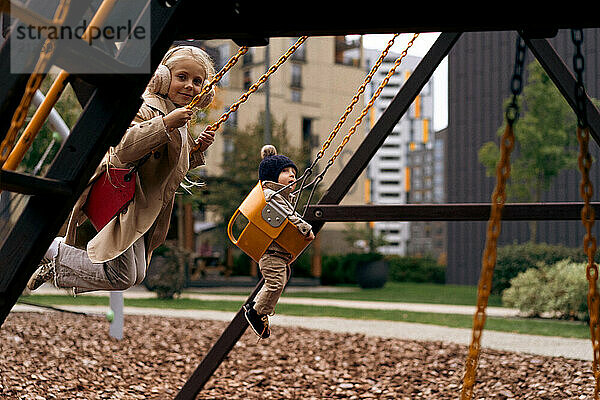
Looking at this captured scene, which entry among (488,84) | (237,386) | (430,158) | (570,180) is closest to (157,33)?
(237,386)

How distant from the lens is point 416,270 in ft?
90.9

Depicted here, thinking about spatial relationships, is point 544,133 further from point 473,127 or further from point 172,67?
point 172,67

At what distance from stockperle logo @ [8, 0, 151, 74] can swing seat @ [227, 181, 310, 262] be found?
169 centimetres

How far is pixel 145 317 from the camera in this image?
36.6 ft

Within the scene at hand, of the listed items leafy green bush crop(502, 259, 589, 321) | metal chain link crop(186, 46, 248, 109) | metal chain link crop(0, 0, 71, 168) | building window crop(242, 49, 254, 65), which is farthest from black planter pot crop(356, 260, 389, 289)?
metal chain link crop(0, 0, 71, 168)

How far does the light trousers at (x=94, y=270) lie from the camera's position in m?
3.35

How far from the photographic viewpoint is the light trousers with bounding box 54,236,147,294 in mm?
3350

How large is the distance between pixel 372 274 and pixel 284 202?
18.0 m

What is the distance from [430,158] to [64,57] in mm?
96709

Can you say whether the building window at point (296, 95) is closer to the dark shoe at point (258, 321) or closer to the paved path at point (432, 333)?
the paved path at point (432, 333)

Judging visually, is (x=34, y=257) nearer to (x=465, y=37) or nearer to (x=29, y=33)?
(x=29, y=33)

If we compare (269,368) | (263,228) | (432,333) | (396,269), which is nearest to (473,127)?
(396,269)

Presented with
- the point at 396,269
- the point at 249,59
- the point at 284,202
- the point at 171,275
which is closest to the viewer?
the point at 284,202

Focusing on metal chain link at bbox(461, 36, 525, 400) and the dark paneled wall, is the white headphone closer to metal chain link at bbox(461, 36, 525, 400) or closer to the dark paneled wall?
metal chain link at bbox(461, 36, 525, 400)
